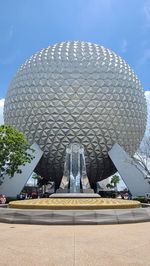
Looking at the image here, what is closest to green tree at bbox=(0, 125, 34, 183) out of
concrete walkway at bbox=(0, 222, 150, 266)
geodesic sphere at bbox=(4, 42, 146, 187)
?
geodesic sphere at bbox=(4, 42, 146, 187)

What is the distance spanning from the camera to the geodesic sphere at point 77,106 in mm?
33844

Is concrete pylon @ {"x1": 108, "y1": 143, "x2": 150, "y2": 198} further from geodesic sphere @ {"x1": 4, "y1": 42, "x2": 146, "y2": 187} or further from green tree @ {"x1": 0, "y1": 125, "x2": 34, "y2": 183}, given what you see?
green tree @ {"x1": 0, "y1": 125, "x2": 34, "y2": 183}

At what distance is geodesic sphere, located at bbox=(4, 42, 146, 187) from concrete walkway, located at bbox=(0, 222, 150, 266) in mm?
24260

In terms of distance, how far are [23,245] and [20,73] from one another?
32638 mm

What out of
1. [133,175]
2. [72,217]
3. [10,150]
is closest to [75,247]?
[72,217]

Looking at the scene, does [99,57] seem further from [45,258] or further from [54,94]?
[45,258]

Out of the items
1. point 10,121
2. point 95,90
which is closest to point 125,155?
point 95,90

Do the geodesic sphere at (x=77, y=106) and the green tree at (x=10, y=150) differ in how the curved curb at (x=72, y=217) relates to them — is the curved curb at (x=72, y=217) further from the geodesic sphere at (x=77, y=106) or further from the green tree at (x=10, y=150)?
the geodesic sphere at (x=77, y=106)

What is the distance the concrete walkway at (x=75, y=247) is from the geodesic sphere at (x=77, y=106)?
24.3 m

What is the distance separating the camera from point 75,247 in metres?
7.09

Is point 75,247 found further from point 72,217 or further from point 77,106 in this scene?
point 77,106

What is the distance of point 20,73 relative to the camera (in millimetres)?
38031

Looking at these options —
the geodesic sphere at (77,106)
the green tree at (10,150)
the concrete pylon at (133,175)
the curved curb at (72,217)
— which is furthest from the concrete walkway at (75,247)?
the geodesic sphere at (77,106)

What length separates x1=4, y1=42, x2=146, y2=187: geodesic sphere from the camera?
33.8m
